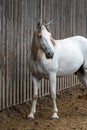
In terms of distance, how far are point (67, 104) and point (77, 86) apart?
213 centimetres

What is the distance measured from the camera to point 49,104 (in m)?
9.10

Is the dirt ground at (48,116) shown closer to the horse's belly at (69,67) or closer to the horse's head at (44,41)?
the horse's belly at (69,67)

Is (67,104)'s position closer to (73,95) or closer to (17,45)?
(73,95)

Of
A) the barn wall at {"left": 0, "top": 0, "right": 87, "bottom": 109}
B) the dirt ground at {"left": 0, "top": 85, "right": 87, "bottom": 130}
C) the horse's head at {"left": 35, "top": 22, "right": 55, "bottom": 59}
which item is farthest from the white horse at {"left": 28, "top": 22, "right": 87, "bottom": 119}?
the barn wall at {"left": 0, "top": 0, "right": 87, "bottom": 109}

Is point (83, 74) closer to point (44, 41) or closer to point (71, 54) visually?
point (71, 54)

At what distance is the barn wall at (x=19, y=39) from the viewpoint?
7785 millimetres

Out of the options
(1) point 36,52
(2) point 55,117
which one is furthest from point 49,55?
(2) point 55,117

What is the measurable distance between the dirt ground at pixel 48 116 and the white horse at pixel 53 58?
0.24 meters

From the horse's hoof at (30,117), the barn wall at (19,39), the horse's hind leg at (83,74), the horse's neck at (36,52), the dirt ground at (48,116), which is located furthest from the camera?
the horse's hind leg at (83,74)

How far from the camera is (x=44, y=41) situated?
Answer: 7191 mm

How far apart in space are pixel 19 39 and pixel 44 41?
4.01ft

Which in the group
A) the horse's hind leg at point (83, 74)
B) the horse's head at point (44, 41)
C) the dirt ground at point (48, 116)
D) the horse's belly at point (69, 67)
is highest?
the horse's head at point (44, 41)

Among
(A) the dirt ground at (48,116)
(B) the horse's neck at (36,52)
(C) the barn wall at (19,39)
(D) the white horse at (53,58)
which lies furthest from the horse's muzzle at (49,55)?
(A) the dirt ground at (48,116)

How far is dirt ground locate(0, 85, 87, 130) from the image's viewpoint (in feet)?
23.6
